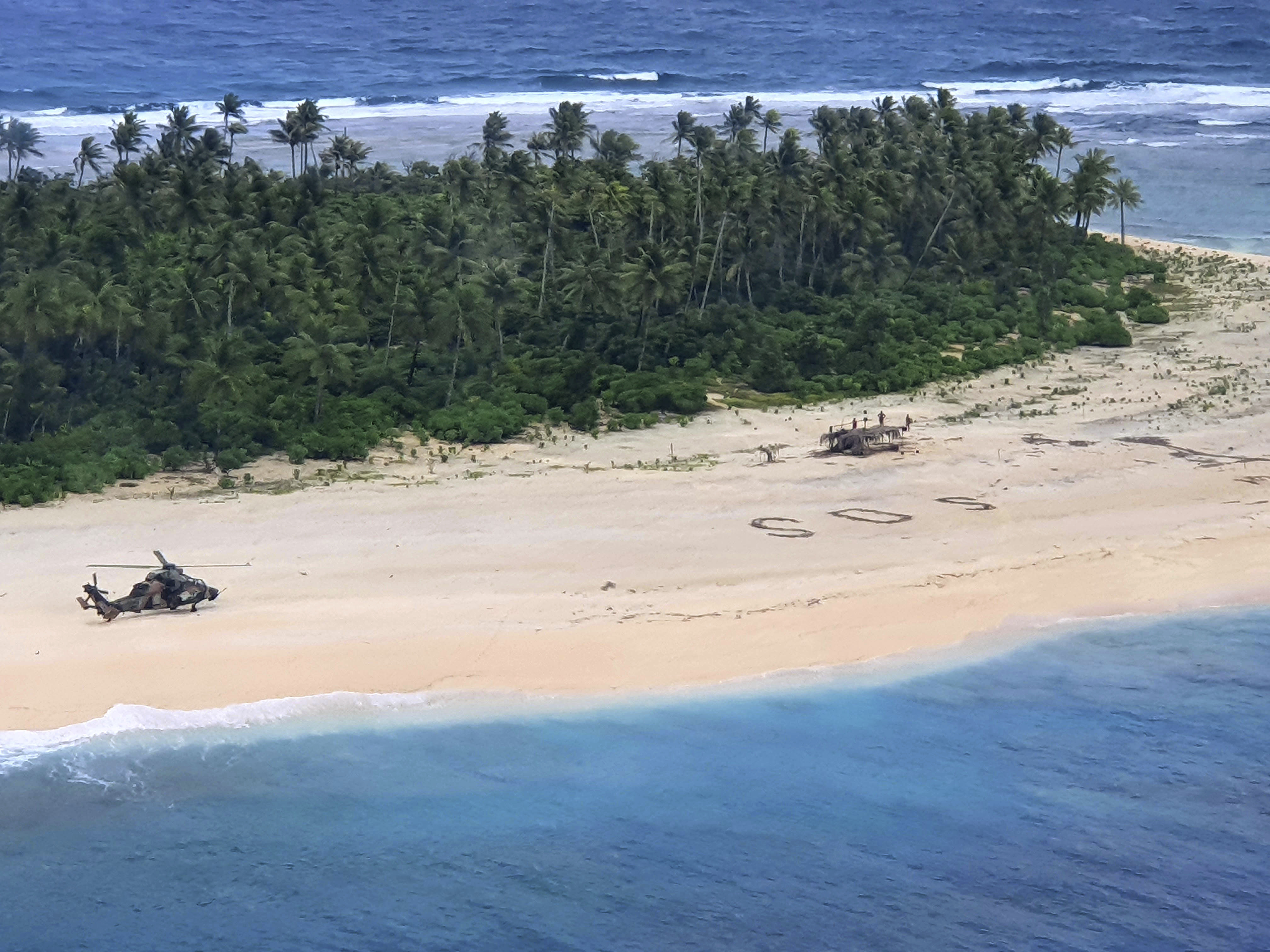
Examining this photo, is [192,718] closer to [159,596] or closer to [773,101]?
[159,596]

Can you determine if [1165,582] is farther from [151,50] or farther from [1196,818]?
[151,50]

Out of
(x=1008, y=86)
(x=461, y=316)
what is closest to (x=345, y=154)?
(x=461, y=316)

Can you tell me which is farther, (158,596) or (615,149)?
(615,149)

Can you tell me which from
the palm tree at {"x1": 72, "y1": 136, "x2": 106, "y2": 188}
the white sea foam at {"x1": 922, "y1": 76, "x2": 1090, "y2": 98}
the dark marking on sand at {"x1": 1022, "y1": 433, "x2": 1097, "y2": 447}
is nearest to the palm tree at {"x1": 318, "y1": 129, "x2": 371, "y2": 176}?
the palm tree at {"x1": 72, "y1": 136, "x2": 106, "y2": 188}

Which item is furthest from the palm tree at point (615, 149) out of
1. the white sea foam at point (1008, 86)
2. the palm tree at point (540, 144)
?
the white sea foam at point (1008, 86)

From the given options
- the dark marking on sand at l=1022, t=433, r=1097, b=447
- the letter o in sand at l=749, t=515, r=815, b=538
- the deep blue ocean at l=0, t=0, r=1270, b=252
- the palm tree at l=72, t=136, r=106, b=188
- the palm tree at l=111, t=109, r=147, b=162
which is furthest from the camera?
the deep blue ocean at l=0, t=0, r=1270, b=252

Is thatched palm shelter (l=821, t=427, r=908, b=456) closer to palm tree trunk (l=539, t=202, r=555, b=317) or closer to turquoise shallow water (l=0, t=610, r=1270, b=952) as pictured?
turquoise shallow water (l=0, t=610, r=1270, b=952)
